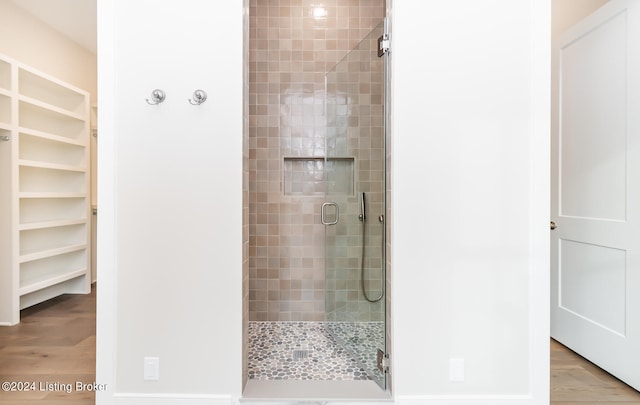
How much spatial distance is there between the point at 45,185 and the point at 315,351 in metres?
3.14

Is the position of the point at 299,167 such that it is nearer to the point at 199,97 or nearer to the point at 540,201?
the point at 199,97

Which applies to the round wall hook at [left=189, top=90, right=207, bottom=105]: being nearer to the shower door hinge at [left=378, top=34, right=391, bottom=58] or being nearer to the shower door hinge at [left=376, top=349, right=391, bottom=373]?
the shower door hinge at [left=378, top=34, right=391, bottom=58]

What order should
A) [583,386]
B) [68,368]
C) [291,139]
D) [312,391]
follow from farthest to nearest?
[291,139], [68,368], [583,386], [312,391]

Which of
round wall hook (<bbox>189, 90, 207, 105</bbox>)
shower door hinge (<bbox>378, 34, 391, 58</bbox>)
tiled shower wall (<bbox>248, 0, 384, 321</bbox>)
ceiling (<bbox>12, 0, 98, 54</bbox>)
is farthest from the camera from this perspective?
ceiling (<bbox>12, 0, 98, 54</bbox>)

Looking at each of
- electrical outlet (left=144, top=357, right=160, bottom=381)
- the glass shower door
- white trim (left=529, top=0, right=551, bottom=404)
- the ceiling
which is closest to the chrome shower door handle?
the glass shower door

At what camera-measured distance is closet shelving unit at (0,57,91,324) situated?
2828mm

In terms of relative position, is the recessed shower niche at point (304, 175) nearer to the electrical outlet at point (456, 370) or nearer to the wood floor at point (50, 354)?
the electrical outlet at point (456, 370)

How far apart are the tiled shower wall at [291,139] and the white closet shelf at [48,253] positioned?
197cm

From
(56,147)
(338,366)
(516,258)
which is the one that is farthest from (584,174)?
(56,147)

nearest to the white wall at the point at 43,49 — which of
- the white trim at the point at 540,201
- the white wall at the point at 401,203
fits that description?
the white wall at the point at 401,203

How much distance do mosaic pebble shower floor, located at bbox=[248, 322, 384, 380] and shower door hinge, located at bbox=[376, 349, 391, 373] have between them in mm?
51

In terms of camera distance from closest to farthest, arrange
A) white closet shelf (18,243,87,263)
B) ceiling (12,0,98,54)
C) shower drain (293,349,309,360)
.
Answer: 1. shower drain (293,349,309,360)
2. white closet shelf (18,243,87,263)
3. ceiling (12,0,98,54)

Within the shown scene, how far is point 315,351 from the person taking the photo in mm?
2242

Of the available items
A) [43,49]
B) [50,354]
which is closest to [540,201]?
[50,354]
